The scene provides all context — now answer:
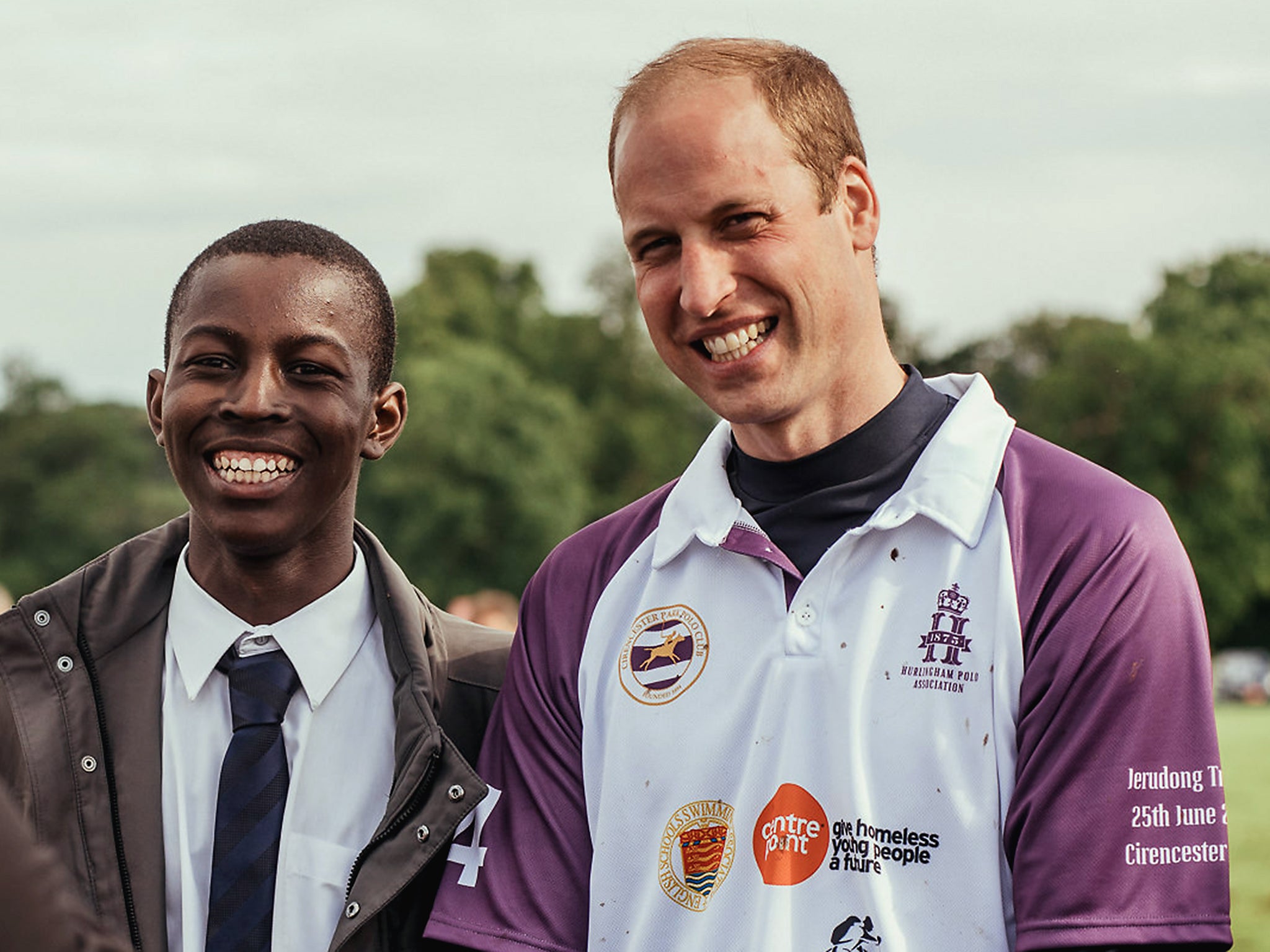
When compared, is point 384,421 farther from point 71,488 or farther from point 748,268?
point 71,488

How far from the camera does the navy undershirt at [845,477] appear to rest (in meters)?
3.43

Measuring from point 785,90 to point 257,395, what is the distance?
4.41 ft

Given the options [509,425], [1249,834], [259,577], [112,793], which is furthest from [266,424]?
[509,425]

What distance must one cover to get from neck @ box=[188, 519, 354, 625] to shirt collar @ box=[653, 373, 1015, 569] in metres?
0.87

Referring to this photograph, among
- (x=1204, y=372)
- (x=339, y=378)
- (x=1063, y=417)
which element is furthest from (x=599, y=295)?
(x=339, y=378)

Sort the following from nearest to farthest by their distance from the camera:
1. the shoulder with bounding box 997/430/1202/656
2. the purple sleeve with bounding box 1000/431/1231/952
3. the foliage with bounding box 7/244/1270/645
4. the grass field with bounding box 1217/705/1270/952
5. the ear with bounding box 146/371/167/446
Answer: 1. the purple sleeve with bounding box 1000/431/1231/952
2. the shoulder with bounding box 997/430/1202/656
3. the ear with bounding box 146/371/167/446
4. the grass field with bounding box 1217/705/1270/952
5. the foliage with bounding box 7/244/1270/645

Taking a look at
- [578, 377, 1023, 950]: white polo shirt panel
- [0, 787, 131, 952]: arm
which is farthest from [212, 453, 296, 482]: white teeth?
[0, 787, 131, 952]: arm

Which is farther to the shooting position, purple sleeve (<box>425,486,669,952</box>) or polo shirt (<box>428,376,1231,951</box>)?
purple sleeve (<box>425,486,669,952</box>)

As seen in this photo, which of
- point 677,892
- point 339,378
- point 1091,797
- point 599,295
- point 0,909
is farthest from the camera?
point 599,295

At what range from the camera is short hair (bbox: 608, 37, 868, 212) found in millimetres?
3422

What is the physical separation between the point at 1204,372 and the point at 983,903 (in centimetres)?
4789

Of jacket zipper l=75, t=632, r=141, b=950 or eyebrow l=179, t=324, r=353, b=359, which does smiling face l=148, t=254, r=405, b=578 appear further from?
jacket zipper l=75, t=632, r=141, b=950

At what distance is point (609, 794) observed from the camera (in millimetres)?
3430

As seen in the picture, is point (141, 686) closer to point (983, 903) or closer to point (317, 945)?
point (317, 945)
